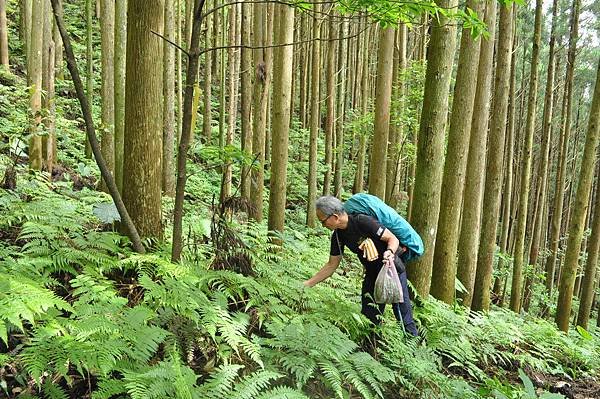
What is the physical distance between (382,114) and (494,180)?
2.12m

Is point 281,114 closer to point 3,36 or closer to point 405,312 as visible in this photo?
point 405,312

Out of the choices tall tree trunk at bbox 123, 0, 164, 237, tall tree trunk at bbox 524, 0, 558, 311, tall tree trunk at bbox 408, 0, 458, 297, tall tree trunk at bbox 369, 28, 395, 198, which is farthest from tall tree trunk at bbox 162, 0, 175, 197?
tall tree trunk at bbox 524, 0, 558, 311

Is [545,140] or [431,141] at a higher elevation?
[545,140]

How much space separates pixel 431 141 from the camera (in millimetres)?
4625

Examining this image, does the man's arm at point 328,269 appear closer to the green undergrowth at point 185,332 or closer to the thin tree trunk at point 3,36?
the green undergrowth at point 185,332

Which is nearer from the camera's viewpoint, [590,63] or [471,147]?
[471,147]

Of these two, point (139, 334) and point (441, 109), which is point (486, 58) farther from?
point (139, 334)

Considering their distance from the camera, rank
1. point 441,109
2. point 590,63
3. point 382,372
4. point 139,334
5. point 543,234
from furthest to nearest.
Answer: point 590,63, point 543,234, point 441,109, point 382,372, point 139,334

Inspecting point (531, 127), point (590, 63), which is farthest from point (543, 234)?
point (531, 127)

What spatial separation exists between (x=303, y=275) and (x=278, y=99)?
10.00 feet

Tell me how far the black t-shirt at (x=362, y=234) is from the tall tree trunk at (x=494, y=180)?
4.12 metres

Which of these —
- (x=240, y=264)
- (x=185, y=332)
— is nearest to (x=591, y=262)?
(x=240, y=264)

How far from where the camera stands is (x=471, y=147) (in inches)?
268

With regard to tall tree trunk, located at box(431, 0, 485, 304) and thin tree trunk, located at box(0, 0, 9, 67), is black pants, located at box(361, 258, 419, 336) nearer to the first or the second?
tall tree trunk, located at box(431, 0, 485, 304)
